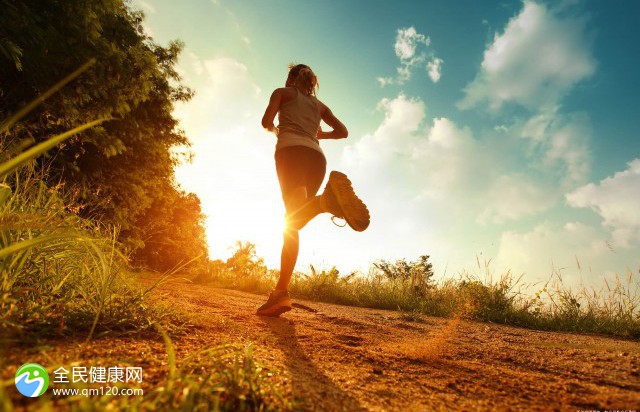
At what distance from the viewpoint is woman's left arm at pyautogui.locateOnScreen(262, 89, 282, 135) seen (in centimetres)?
279

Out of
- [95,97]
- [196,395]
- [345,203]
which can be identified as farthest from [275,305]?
[95,97]

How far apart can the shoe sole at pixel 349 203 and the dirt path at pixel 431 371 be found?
0.84 m

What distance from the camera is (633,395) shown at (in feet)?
3.26

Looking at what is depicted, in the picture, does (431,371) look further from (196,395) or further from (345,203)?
(345,203)

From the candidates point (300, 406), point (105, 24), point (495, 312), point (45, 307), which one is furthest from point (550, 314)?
point (105, 24)

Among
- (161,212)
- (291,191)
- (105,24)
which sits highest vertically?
(105,24)

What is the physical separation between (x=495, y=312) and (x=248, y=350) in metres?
4.02

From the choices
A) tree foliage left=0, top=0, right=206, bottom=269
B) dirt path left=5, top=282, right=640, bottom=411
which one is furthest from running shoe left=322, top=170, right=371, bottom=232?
tree foliage left=0, top=0, right=206, bottom=269

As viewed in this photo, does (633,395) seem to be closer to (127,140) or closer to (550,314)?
(550,314)

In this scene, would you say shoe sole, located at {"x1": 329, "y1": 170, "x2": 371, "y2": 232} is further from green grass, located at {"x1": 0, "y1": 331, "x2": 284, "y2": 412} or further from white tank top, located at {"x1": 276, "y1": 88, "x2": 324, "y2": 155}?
green grass, located at {"x1": 0, "y1": 331, "x2": 284, "y2": 412}

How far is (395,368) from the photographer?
1264mm

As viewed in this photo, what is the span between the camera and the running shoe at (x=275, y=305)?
2.39m

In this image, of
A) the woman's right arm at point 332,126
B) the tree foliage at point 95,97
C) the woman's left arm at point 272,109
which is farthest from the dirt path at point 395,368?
the tree foliage at point 95,97

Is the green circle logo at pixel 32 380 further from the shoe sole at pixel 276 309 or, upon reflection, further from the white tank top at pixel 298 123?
the white tank top at pixel 298 123
